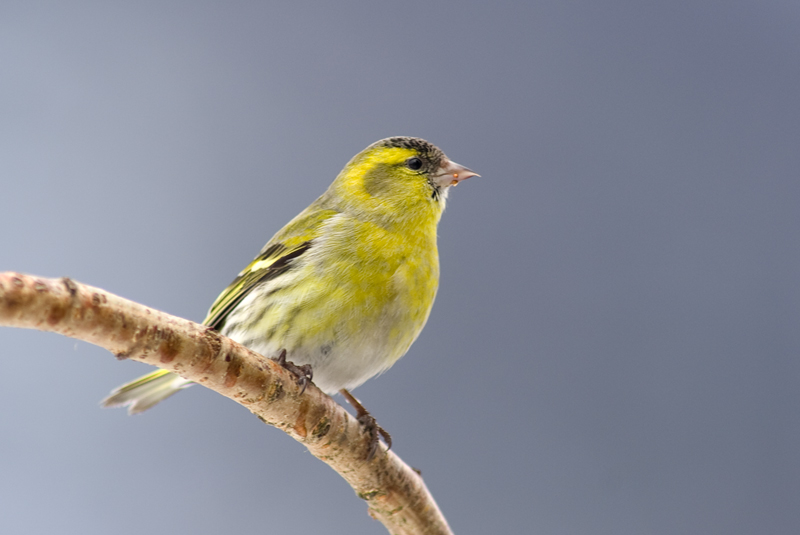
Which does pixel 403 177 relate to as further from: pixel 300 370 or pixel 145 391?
pixel 145 391

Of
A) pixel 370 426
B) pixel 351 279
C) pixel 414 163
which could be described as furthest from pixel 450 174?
pixel 370 426

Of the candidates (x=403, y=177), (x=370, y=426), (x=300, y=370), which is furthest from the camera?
(x=403, y=177)

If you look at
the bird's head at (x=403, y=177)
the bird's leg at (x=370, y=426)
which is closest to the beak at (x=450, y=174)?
the bird's head at (x=403, y=177)

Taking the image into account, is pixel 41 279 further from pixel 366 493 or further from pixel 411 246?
pixel 366 493

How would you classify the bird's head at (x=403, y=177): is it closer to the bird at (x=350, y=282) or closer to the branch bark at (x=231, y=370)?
the bird at (x=350, y=282)

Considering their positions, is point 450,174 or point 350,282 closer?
point 350,282

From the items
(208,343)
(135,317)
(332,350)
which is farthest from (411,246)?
(135,317)
